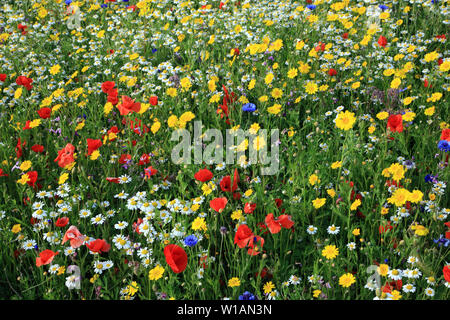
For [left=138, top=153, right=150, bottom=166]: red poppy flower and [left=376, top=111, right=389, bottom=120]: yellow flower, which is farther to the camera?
[left=376, top=111, right=389, bottom=120]: yellow flower

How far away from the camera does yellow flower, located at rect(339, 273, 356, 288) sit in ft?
6.44

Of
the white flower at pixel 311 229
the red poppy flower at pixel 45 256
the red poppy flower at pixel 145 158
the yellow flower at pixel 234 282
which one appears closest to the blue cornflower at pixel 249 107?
the red poppy flower at pixel 145 158

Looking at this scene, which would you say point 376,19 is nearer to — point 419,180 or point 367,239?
point 419,180

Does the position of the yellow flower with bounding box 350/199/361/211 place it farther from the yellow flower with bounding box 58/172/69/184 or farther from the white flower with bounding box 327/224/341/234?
the yellow flower with bounding box 58/172/69/184

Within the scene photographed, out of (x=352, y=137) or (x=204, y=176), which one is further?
(x=352, y=137)

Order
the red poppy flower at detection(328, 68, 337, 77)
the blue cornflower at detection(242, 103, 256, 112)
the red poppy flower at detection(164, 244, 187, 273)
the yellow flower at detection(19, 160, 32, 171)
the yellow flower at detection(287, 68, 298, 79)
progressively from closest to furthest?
1. the red poppy flower at detection(164, 244, 187, 273)
2. the yellow flower at detection(19, 160, 32, 171)
3. the blue cornflower at detection(242, 103, 256, 112)
4. the yellow flower at detection(287, 68, 298, 79)
5. the red poppy flower at detection(328, 68, 337, 77)

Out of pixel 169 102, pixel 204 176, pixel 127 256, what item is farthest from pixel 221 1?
pixel 127 256

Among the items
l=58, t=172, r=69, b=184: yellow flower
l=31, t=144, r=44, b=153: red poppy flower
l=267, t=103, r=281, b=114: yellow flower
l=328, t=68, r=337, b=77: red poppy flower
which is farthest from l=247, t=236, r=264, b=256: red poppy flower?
l=328, t=68, r=337, b=77: red poppy flower

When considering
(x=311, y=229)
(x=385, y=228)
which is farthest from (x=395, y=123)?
(x=311, y=229)

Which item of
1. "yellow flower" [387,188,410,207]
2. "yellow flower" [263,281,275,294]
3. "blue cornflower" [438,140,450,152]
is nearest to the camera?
"yellow flower" [263,281,275,294]

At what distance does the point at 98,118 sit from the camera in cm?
345

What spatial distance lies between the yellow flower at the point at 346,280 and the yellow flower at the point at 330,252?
120mm
